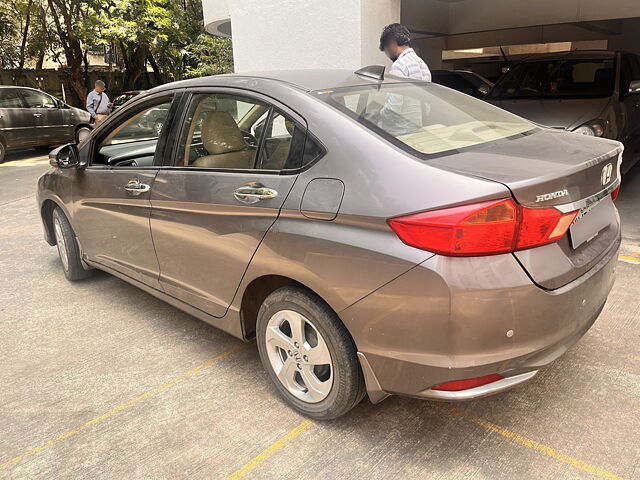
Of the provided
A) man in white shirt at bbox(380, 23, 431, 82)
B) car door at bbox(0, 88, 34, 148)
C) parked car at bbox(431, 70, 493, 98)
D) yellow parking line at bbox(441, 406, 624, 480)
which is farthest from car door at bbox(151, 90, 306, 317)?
car door at bbox(0, 88, 34, 148)

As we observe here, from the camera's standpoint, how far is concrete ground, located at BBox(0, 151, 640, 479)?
2.34 m

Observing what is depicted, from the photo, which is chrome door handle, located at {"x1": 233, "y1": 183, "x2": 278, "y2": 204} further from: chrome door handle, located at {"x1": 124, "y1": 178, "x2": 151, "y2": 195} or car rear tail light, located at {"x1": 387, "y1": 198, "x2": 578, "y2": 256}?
chrome door handle, located at {"x1": 124, "y1": 178, "x2": 151, "y2": 195}

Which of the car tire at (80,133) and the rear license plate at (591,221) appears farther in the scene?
the car tire at (80,133)

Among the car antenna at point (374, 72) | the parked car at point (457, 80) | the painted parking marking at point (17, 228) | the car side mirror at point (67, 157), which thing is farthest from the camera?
the parked car at point (457, 80)

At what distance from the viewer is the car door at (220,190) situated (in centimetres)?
257

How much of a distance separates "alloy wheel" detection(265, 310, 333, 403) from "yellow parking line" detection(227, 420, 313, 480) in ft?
0.42

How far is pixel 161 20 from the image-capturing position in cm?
1897

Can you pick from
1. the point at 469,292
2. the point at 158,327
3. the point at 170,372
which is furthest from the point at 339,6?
the point at 469,292

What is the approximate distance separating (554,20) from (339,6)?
6191 millimetres

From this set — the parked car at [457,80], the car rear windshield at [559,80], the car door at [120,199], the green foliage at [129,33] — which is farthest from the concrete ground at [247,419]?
the green foliage at [129,33]

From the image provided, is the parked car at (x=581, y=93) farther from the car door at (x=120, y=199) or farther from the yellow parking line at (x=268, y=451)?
the yellow parking line at (x=268, y=451)

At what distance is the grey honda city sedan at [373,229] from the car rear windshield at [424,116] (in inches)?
0.6

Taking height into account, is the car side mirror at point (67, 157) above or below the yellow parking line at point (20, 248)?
above

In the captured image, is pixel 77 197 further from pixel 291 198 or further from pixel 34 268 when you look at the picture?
pixel 291 198
